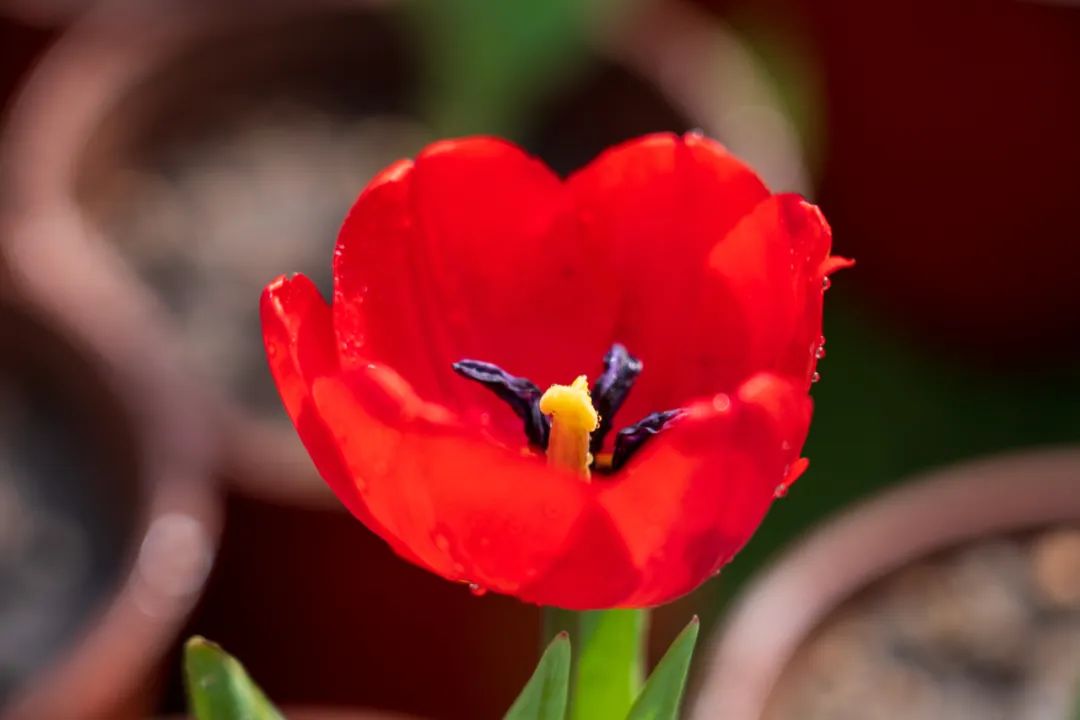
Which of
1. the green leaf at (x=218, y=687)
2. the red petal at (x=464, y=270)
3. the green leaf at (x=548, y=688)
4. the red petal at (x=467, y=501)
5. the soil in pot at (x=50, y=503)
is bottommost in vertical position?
the soil in pot at (x=50, y=503)

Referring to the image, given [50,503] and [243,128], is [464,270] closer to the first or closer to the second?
[50,503]

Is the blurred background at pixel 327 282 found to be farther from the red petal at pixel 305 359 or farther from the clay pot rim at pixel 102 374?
the red petal at pixel 305 359

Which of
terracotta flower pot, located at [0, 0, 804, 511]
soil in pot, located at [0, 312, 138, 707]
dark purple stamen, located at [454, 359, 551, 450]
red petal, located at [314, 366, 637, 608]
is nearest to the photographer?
red petal, located at [314, 366, 637, 608]

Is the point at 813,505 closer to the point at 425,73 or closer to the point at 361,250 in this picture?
the point at 425,73

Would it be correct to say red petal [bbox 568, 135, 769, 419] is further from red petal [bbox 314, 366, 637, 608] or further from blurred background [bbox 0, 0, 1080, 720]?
blurred background [bbox 0, 0, 1080, 720]

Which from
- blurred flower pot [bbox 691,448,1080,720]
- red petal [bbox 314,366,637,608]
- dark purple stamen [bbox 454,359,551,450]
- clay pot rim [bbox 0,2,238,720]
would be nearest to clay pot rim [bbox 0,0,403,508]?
clay pot rim [bbox 0,2,238,720]

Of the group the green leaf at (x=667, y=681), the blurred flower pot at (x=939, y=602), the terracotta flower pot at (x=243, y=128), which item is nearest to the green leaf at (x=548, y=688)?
the green leaf at (x=667, y=681)
